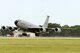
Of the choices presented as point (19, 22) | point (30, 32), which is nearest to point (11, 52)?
point (19, 22)

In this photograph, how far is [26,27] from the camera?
106125mm

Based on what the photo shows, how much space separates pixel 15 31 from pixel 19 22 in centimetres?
1141

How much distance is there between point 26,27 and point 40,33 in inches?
252

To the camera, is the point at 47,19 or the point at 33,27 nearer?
the point at 33,27

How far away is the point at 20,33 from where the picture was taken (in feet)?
351

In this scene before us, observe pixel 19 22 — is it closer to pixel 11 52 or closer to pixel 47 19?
pixel 47 19

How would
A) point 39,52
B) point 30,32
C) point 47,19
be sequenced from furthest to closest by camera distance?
point 47,19, point 30,32, point 39,52

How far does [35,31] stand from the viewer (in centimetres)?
11119

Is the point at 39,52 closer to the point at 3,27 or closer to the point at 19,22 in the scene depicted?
the point at 19,22

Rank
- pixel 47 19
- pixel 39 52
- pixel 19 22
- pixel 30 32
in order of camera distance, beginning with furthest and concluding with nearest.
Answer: pixel 47 19, pixel 30 32, pixel 19 22, pixel 39 52

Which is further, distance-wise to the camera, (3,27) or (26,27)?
(3,27)

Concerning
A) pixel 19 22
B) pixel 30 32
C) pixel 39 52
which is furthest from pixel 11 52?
pixel 30 32

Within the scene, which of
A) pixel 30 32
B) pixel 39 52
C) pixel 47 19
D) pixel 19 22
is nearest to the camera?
pixel 39 52

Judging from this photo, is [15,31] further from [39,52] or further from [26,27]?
[39,52]
